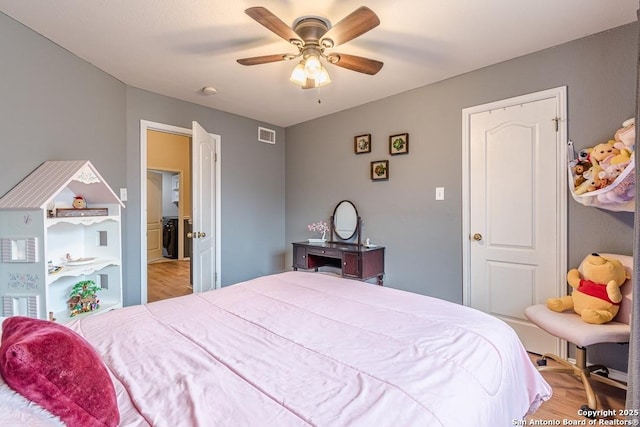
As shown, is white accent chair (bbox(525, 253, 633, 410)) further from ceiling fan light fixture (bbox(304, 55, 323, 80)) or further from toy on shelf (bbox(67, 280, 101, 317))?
toy on shelf (bbox(67, 280, 101, 317))

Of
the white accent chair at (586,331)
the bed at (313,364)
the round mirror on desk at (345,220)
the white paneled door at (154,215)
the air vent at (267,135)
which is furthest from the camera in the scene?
the white paneled door at (154,215)

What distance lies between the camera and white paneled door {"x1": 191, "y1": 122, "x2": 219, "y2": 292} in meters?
2.96

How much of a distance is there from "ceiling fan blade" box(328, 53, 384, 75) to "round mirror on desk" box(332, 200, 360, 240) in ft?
5.95

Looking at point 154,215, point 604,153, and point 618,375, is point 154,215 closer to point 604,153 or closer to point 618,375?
point 604,153

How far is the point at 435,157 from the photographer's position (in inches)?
116

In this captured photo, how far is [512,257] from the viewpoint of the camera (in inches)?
98.3

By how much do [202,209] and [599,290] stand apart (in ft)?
10.4

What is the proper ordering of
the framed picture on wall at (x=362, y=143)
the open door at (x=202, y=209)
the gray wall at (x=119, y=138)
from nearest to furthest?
1. the gray wall at (x=119, y=138)
2. the open door at (x=202, y=209)
3. the framed picture on wall at (x=362, y=143)

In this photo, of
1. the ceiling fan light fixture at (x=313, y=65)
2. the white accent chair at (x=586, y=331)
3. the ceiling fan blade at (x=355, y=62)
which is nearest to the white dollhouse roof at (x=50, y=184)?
the ceiling fan light fixture at (x=313, y=65)

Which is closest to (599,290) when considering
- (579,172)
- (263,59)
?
(579,172)

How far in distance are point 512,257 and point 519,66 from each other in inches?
60.5

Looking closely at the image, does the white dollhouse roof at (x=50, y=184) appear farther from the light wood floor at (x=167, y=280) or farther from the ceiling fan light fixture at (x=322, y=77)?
the light wood floor at (x=167, y=280)

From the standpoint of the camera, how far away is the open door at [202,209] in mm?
2959

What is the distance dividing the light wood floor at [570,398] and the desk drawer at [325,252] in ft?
6.24
